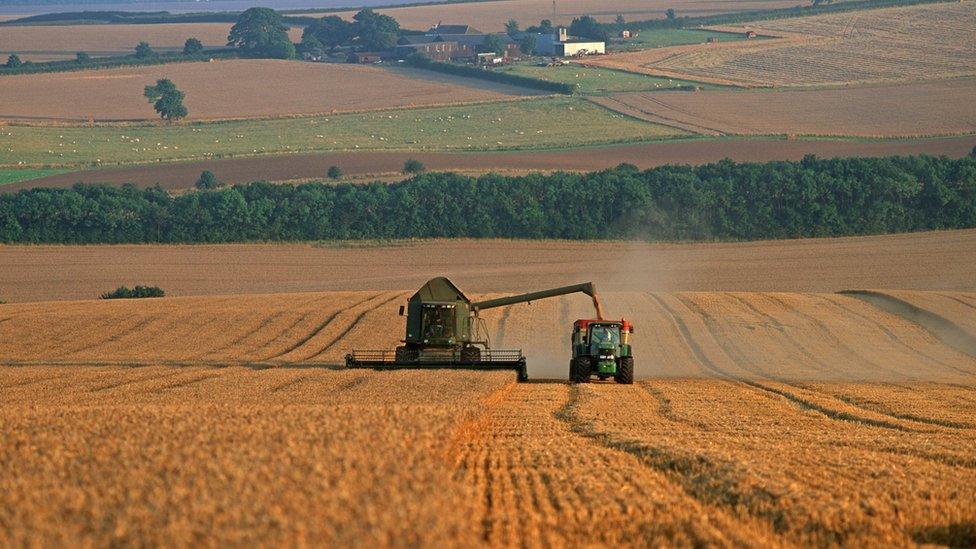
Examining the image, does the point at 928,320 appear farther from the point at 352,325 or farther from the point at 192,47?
the point at 192,47

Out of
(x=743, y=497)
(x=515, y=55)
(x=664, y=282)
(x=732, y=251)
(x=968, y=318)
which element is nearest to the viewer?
(x=743, y=497)

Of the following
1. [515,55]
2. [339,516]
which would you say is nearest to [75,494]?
[339,516]

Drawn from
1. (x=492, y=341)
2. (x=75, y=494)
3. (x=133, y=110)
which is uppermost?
(x=133, y=110)

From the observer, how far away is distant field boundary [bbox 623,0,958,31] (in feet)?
533

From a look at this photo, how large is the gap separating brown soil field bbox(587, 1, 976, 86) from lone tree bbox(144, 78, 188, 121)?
48856 mm

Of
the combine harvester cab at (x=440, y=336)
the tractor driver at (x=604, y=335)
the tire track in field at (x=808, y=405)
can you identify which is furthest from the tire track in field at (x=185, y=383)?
the tire track in field at (x=808, y=405)

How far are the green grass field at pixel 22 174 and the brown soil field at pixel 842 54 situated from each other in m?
68.3

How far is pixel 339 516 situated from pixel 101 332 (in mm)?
37996

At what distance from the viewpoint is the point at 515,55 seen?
529 feet

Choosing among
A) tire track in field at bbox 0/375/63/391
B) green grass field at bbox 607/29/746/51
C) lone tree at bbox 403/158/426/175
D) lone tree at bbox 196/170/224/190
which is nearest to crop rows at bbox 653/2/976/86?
green grass field at bbox 607/29/746/51

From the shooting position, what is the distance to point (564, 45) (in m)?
158

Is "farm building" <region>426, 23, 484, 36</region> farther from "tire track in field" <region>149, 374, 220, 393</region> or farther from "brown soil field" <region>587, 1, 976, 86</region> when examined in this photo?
"tire track in field" <region>149, 374, 220, 393</region>

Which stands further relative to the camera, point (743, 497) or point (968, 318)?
point (968, 318)

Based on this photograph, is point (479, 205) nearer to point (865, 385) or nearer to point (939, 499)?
point (865, 385)
